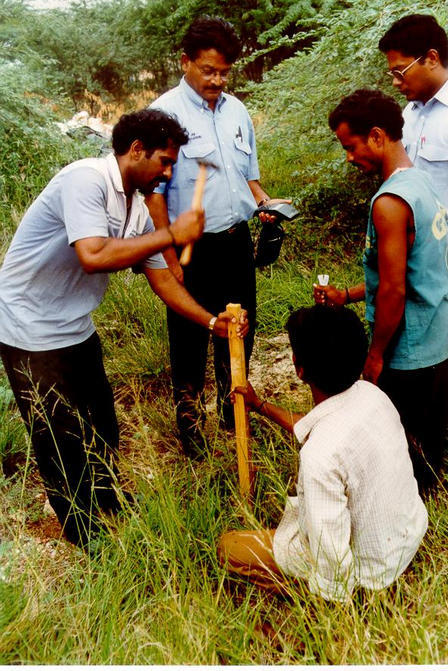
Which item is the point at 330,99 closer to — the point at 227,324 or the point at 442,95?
the point at 442,95

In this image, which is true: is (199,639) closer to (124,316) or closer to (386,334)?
(386,334)

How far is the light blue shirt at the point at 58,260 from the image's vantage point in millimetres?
2035

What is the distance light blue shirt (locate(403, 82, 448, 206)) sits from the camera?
262cm

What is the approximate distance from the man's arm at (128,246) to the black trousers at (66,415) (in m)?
0.51

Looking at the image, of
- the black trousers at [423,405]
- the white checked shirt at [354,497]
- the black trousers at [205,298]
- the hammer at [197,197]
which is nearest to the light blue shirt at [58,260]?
the hammer at [197,197]

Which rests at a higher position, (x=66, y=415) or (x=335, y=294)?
(x=335, y=294)

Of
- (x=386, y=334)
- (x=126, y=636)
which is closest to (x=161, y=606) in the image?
(x=126, y=636)

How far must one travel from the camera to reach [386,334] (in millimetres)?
2156

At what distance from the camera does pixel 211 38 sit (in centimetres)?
271

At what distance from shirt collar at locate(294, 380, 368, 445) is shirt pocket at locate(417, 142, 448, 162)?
4.51 ft

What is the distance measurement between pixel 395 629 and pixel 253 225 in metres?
4.39

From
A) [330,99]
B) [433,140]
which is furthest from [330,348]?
[330,99]

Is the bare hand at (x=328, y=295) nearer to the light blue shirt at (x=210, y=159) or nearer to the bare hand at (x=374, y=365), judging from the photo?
the bare hand at (x=374, y=365)

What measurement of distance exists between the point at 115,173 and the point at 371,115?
100 cm
